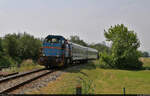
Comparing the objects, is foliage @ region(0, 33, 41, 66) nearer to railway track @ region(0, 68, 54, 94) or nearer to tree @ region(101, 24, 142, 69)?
tree @ region(101, 24, 142, 69)

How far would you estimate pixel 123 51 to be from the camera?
3269 cm

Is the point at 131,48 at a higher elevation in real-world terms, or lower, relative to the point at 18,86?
higher

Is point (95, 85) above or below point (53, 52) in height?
below

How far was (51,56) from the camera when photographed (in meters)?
23.3

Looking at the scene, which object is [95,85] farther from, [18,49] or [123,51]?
[18,49]

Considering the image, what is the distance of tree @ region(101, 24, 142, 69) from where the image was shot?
3244cm

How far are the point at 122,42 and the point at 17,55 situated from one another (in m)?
30.3

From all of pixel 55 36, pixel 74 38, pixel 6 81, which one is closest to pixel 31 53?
pixel 55 36

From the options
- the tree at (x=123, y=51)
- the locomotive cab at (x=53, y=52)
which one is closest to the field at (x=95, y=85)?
the locomotive cab at (x=53, y=52)

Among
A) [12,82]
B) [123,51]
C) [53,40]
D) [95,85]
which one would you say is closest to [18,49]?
[53,40]

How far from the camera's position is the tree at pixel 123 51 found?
1277 inches

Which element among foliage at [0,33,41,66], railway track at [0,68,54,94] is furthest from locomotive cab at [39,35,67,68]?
foliage at [0,33,41,66]

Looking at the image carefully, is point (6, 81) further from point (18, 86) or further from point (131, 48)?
point (131, 48)

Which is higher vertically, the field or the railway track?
the railway track
